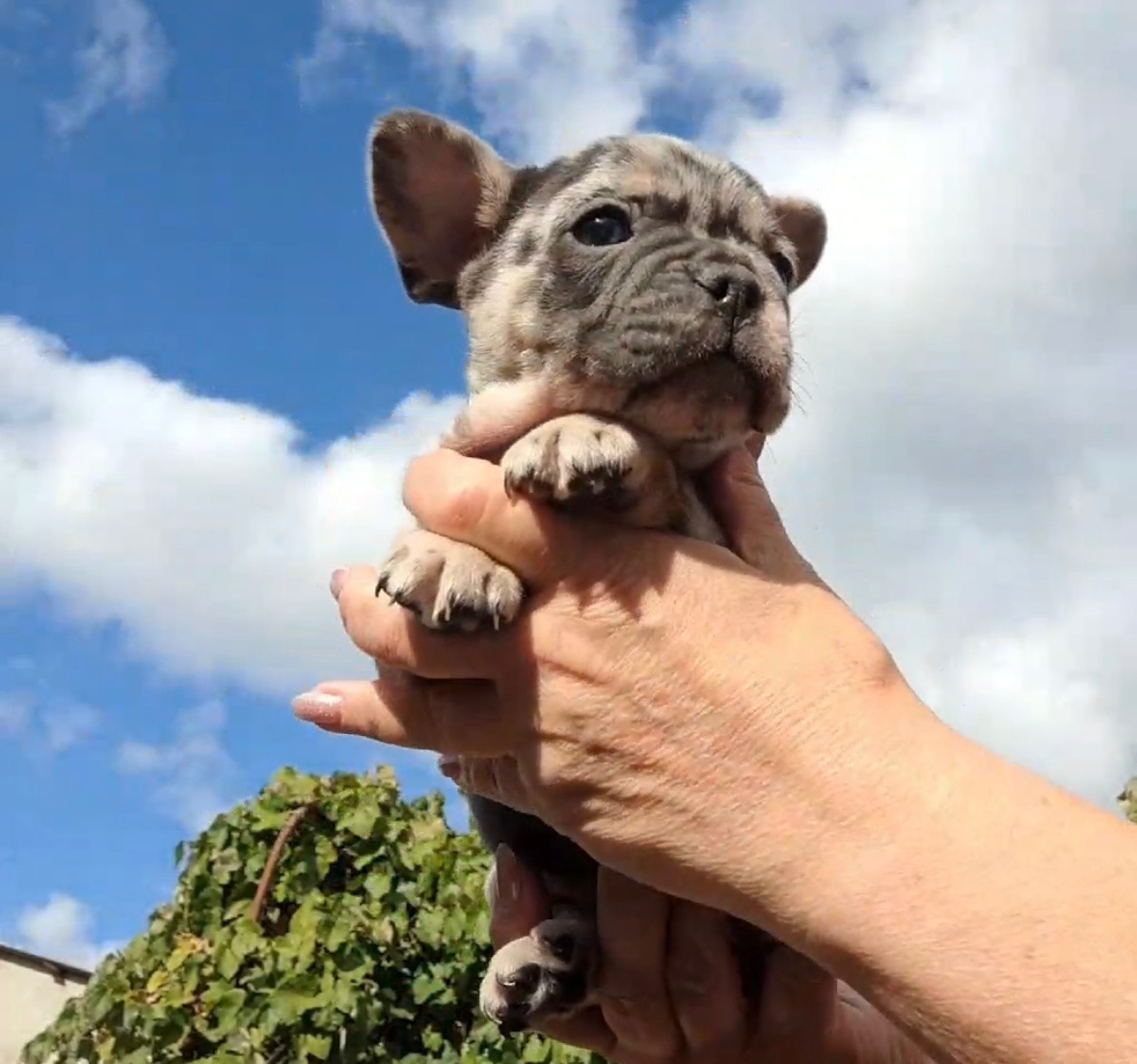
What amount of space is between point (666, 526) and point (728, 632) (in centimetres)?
56

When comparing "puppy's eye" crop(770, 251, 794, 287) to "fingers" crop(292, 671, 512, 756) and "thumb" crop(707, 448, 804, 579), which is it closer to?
"thumb" crop(707, 448, 804, 579)

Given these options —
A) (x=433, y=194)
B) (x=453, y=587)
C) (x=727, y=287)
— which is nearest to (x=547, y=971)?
(x=453, y=587)

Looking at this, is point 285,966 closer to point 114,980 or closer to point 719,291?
point 114,980

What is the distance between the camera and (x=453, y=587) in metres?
3.35

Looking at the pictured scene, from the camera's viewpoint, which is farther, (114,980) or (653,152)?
(114,980)

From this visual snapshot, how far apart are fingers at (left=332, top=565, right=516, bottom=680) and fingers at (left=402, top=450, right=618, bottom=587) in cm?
21

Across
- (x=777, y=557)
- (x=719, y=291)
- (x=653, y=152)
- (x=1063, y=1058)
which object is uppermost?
(x=653, y=152)

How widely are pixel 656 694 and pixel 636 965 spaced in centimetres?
128

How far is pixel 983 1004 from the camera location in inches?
95.0

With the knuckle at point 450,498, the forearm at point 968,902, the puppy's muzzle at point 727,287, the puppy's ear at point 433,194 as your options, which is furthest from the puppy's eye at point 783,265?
the forearm at point 968,902

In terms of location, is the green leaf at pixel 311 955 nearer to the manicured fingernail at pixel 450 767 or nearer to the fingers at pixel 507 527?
the manicured fingernail at pixel 450 767

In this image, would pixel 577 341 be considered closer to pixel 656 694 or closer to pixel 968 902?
pixel 656 694

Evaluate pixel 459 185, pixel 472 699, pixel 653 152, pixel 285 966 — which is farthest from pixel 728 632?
pixel 285 966

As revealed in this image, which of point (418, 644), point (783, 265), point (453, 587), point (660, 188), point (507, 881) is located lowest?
point (507, 881)
